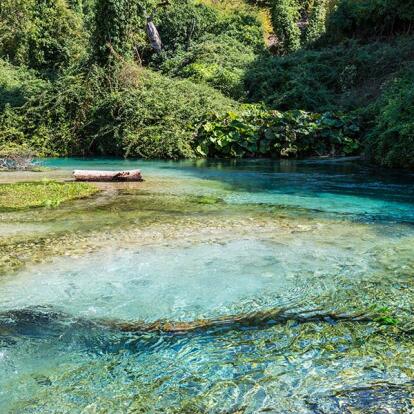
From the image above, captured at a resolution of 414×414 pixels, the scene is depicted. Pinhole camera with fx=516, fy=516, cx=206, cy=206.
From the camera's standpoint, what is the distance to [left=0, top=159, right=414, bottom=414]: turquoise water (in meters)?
2.96

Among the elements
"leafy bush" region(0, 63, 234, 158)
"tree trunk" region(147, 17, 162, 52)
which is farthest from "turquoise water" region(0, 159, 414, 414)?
"tree trunk" region(147, 17, 162, 52)

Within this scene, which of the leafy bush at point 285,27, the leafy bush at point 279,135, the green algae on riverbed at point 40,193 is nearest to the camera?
the green algae on riverbed at point 40,193

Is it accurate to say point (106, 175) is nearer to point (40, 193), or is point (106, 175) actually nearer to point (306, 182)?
point (40, 193)

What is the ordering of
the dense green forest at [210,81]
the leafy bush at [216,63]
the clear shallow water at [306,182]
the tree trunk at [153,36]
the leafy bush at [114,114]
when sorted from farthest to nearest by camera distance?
the tree trunk at [153,36]
the leafy bush at [216,63]
the leafy bush at [114,114]
the dense green forest at [210,81]
the clear shallow water at [306,182]

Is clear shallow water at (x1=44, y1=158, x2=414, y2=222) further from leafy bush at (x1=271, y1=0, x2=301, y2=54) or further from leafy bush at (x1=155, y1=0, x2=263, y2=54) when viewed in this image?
leafy bush at (x1=271, y1=0, x2=301, y2=54)

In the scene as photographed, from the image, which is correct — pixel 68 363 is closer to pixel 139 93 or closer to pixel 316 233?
pixel 316 233

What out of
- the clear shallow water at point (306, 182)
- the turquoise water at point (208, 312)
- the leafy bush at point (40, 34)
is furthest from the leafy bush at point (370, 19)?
the turquoise water at point (208, 312)

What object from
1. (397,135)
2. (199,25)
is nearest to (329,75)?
(199,25)

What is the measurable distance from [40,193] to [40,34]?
2268 centimetres

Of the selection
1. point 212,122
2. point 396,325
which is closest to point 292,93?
point 212,122

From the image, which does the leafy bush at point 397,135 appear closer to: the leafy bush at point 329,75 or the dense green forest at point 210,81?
the dense green forest at point 210,81

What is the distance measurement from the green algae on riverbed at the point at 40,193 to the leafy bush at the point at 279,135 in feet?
27.2

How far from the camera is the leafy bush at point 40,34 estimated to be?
95.1ft

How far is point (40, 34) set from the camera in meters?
29.0
